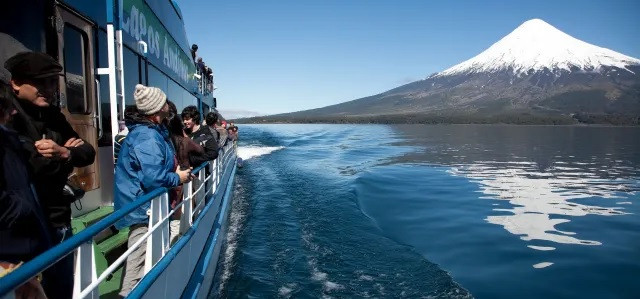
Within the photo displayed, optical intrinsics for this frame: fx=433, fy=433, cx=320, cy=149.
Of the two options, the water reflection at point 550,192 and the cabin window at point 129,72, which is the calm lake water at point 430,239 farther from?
the cabin window at point 129,72

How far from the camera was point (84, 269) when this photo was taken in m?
2.25

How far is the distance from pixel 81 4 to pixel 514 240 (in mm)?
7738

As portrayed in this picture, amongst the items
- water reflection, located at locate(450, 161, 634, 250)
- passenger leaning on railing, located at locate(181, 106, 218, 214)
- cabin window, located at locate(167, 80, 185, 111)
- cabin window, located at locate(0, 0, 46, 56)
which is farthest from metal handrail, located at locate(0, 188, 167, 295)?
water reflection, located at locate(450, 161, 634, 250)

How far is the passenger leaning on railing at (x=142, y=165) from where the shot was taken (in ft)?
10.6

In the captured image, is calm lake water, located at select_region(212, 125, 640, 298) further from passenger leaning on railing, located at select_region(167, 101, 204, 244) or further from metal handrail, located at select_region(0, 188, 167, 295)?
metal handrail, located at select_region(0, 188, 167, 295)

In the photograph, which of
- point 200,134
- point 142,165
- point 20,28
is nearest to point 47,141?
point 142,165

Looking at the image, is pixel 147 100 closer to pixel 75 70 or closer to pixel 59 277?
pixel 59 277

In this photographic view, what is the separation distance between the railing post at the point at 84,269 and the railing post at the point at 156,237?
2.58 feet

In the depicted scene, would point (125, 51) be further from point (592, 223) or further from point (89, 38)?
point (592, 223)

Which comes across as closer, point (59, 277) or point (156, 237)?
point (59, 277)

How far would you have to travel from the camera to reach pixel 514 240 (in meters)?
8.05

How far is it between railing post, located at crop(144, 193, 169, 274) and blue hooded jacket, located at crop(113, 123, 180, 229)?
13 cm

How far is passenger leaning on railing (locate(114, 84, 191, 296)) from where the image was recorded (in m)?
3.23

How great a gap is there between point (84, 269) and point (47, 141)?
0.69 meters
